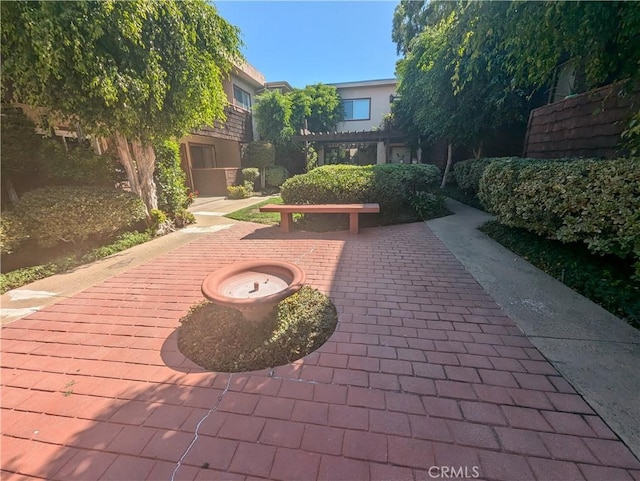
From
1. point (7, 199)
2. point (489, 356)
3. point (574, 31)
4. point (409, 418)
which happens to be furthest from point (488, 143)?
point (7, 199)

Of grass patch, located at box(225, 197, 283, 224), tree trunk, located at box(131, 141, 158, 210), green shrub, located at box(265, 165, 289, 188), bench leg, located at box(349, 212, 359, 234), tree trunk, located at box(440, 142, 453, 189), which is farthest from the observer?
green shrub, located at box(265, 165, 289, 188)

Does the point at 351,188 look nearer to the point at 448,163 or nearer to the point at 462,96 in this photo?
the point at 462,96

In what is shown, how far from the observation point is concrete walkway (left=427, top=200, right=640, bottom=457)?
178 centimetres

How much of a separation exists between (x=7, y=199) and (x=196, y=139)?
925 centimetres

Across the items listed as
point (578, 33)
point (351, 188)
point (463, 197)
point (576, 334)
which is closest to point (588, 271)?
point (576, 334)

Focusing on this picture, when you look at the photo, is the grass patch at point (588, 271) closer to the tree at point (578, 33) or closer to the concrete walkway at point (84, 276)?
the tree at point (578, 33)

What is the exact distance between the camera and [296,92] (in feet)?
53.7

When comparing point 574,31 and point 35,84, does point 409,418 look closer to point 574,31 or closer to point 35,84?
point 574,31


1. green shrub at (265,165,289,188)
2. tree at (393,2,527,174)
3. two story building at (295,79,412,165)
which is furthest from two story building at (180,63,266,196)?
tree at (393,2,527,174)

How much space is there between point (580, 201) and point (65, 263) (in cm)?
783

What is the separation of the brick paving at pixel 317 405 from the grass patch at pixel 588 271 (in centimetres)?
116

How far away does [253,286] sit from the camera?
2705 mm

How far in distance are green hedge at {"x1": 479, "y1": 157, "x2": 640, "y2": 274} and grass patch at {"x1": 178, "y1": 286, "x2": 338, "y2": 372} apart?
3.30m

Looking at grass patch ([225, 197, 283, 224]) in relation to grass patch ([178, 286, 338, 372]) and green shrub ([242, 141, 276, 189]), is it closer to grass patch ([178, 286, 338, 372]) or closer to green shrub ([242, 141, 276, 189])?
grass patch ([178, 286, 338, 372])
